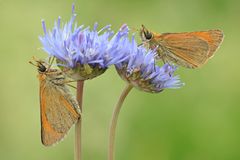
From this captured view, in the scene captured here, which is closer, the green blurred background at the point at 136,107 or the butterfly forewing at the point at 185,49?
the butterfly forewing at the point at 185,49

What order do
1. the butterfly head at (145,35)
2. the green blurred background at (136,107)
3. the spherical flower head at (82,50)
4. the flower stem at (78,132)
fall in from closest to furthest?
1. the flower stem at (78,132)
2. the spherical flower head at (82,50)
3. the butterfly head at (145,35)
4. the green blurred background at (136,107)

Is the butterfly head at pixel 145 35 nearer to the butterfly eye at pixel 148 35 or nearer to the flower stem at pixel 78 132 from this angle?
the butterfly eye at pixel 148 35

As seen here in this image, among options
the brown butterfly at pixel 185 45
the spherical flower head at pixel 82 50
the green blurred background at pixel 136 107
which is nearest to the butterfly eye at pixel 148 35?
the brown butterfly at pixel 185 45

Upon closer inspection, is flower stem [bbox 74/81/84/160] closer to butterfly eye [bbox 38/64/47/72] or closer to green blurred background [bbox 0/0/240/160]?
butterfly eye [bbox 38/64/47/72]

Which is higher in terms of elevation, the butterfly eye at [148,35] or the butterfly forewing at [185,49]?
the butterfly eye at [148,35]

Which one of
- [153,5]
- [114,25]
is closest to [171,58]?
[114,25]

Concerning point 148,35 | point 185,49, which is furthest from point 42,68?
point 185,49

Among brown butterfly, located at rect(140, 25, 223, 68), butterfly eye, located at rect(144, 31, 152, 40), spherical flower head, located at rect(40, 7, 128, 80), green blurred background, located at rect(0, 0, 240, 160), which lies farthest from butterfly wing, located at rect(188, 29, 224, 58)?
green blurred background, located at rect(0, 0, 240, 160)
